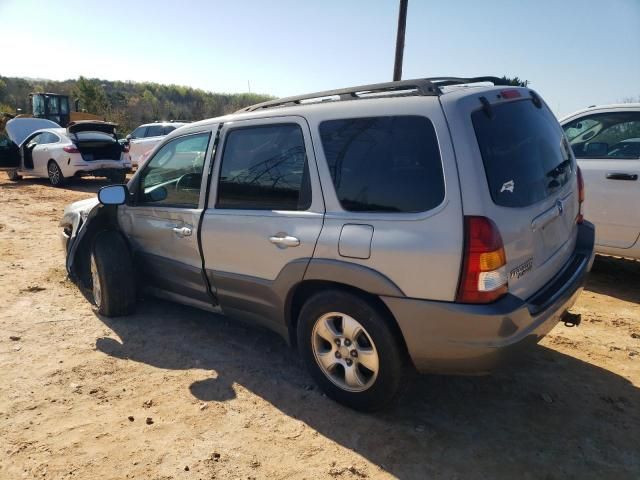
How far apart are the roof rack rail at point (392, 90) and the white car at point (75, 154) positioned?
1030 cm

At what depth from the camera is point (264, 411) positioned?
2.94 m

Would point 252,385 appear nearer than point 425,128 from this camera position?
No

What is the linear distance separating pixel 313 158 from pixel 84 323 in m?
2.74

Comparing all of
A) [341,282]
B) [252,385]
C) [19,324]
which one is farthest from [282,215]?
[19,324]

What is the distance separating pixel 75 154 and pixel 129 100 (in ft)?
147

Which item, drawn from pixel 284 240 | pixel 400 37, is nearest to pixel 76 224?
pixel 284 240

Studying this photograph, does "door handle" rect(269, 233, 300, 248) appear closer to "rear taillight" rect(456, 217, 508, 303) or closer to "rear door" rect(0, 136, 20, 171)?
"rear taillight" rect(456, 217, 508, 303)

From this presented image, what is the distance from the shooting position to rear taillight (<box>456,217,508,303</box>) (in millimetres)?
2246

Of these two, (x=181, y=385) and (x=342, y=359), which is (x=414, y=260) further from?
(x=181, y=385)

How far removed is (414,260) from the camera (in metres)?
2.38

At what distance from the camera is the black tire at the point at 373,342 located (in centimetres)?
257

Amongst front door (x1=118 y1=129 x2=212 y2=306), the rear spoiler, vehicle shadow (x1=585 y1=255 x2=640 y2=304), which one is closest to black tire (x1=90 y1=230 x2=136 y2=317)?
front door (x1=118 y1=129 x2=212 y2=306)

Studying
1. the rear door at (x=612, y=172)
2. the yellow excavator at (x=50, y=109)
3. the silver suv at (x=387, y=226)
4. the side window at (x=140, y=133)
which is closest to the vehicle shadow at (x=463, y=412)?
the silver suv at (x=387, y=226)

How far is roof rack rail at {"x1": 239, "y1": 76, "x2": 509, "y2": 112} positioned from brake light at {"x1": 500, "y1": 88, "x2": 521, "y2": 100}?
256 mm
